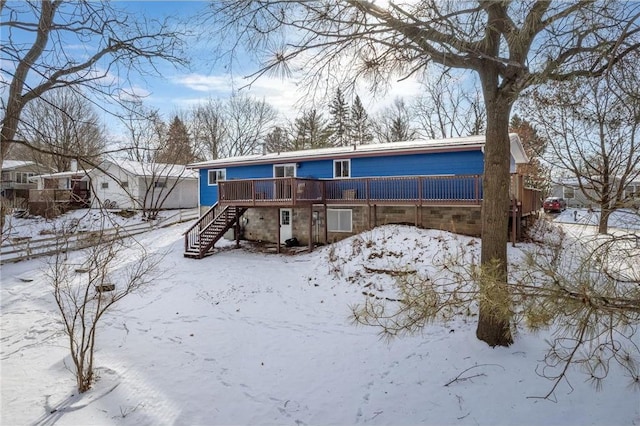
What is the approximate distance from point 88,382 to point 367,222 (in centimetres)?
1072

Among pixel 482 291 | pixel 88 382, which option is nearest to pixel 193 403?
pixel 88 382

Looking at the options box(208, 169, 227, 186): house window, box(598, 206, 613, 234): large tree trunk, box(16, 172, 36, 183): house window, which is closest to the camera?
box(598, 206, 613, 234): large tree trunk

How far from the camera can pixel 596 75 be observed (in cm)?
473

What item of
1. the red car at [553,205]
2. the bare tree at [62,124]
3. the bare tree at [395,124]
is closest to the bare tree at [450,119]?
the bare tree at [395,124]

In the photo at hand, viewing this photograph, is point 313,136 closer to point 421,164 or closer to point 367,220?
point 367,220

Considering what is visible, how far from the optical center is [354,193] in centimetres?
1467

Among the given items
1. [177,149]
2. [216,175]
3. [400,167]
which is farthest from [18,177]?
[400,167]

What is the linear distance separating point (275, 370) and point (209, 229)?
32.5ft

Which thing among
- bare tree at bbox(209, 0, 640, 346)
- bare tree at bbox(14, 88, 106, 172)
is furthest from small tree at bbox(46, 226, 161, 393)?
bare tree at bbox(209, 0, 640, 346)

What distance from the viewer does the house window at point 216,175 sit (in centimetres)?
1841

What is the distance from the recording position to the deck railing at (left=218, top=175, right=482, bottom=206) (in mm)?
12586

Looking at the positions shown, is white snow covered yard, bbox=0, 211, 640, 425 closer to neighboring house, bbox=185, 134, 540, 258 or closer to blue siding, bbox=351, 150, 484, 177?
neighboring house, bbox=185, 134, 540, 258

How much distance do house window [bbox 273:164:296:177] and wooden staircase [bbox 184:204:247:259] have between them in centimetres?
232

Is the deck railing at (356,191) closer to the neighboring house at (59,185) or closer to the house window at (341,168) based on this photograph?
the house window at (341,168)
